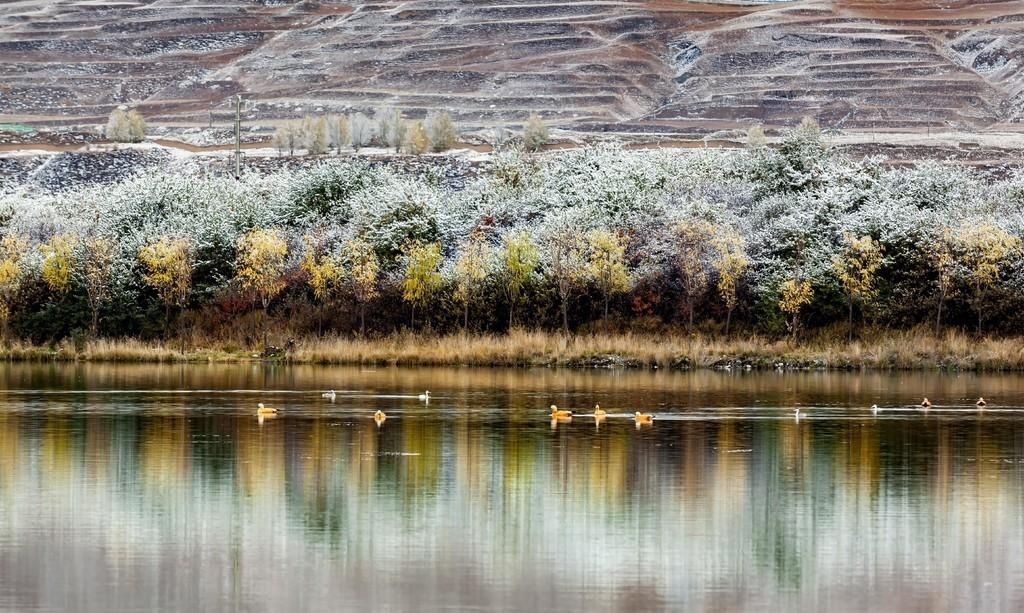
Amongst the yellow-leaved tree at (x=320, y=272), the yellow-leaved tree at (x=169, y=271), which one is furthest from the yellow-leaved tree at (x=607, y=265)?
the yellow-leaved tree at (x=169, y=271)

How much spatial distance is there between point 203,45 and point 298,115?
140ft

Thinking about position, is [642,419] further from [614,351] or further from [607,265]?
[607,265]

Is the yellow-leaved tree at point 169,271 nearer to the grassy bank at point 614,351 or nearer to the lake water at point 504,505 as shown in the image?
the grassy bank at point 614,351

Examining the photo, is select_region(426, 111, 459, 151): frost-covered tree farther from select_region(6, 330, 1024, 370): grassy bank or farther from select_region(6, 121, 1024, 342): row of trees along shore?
select_region(6, 330, 1024, 370): grassy bank

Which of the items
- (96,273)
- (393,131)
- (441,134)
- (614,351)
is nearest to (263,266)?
(96,273)

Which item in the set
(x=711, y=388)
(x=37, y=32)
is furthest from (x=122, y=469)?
(x=37, y=32)

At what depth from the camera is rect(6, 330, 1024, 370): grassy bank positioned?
50875 millimetres

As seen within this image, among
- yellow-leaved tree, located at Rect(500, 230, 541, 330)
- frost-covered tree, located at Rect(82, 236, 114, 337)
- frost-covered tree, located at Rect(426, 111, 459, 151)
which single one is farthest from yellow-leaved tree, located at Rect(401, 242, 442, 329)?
frost-covered tree, located at Rect(426, 111, 459, 151)

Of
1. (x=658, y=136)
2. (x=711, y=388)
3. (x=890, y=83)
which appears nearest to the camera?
(x=711, y=388)

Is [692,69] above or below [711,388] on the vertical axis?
above

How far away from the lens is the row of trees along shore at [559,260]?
54.7 m

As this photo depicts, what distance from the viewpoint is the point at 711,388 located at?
42375 mm

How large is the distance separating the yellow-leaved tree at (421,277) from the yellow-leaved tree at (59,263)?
34.7 feet

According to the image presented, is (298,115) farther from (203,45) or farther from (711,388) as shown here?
A: (711,388)
